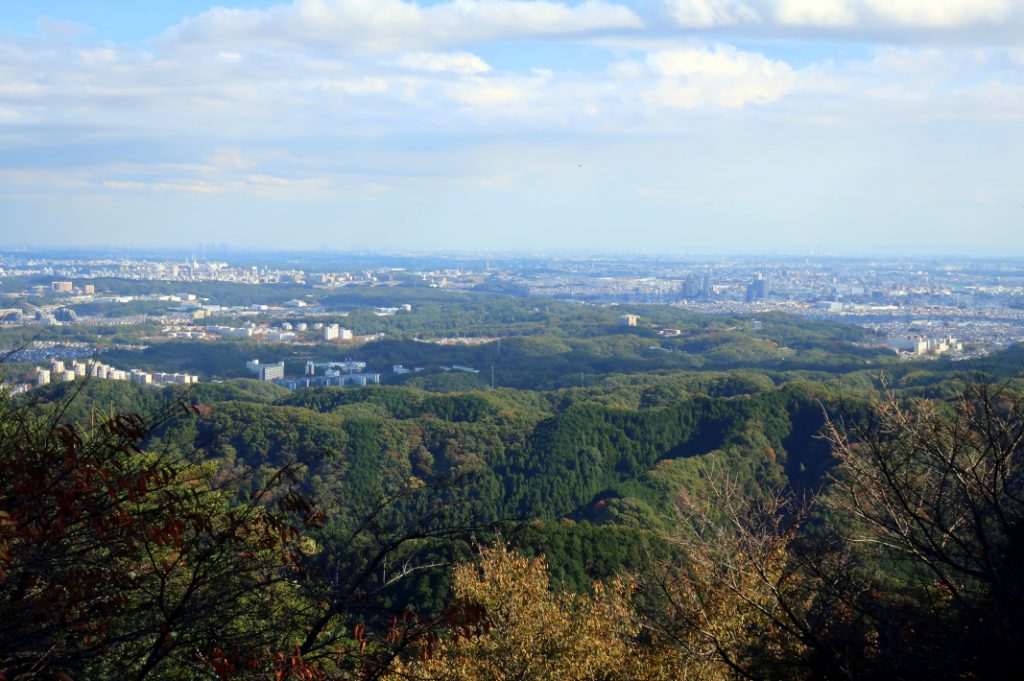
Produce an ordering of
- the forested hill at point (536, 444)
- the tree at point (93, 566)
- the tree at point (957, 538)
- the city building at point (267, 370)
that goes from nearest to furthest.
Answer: the tree at point (93, 566) < the tree at point (957, 538) < the forested hill at point (536, 444) < the city building at point (267, 370)

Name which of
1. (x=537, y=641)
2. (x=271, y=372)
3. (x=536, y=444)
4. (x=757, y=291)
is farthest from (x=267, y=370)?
(x=757, y=291)

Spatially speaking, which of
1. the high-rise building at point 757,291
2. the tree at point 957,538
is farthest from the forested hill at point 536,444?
the high-rise building at point 757,291

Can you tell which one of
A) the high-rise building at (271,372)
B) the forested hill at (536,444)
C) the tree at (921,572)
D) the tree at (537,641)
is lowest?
the high-rise building at (271,372)

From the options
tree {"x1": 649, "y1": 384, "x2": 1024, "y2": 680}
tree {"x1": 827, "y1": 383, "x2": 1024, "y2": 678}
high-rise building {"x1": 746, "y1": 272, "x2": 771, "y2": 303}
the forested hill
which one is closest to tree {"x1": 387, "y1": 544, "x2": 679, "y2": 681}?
tree {"x1": 649, "y1": 384, "x2": 1024, "y2": 680}

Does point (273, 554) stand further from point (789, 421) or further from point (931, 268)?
point (931, 268)

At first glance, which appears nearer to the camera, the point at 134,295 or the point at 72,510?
the point at 72,510

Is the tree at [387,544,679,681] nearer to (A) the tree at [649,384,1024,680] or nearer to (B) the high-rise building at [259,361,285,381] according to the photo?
(A) the tree at [649,384,1024,680]

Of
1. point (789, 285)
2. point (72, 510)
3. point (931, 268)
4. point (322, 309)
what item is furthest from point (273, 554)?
point (931, 268)

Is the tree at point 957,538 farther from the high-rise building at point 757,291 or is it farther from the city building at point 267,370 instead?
the high-rise building at point 757,291

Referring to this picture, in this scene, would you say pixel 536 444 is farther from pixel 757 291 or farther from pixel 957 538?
pixel 757 291

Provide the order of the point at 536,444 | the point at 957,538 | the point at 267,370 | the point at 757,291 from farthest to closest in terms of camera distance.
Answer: the point at 757,291
the point at 267,370
the point at 536,444
the point at 957,538

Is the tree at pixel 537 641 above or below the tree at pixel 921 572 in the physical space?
below
